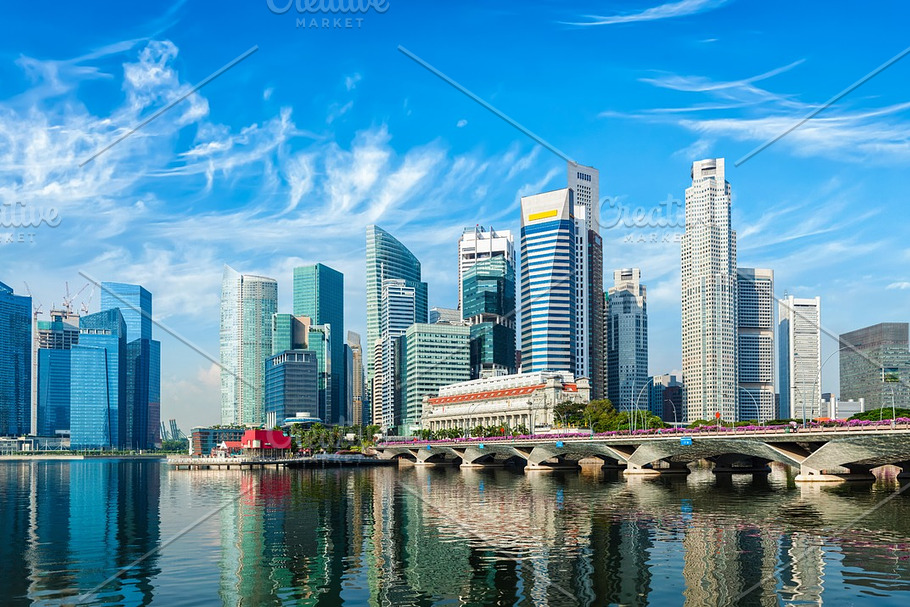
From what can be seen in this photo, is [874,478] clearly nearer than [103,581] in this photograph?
No

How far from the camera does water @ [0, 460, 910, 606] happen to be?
41219 mm

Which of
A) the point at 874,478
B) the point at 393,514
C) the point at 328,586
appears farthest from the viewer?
the point at 874,478

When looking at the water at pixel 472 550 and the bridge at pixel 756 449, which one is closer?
the water at pixel 472 550

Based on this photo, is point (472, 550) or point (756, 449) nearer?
point (472, 550)

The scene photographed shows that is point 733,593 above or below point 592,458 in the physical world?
above

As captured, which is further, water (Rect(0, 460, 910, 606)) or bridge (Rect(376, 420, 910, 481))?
bridge (Rect(376, 420, 910, 481))

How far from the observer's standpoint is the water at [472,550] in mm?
41219

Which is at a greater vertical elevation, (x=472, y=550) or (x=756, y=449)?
(x=472, y=550)

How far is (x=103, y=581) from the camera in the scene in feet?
148

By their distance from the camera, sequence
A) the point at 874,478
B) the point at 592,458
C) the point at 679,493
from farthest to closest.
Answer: the point at 592,458 → the point at 874,478 → the point at 679,493

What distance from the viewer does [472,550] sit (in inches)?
2124

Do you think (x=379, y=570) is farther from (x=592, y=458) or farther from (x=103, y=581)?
(x=592, y=458)

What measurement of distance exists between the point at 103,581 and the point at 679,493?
237ft

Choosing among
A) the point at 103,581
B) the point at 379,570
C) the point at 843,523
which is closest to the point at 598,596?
the point at 379,570
